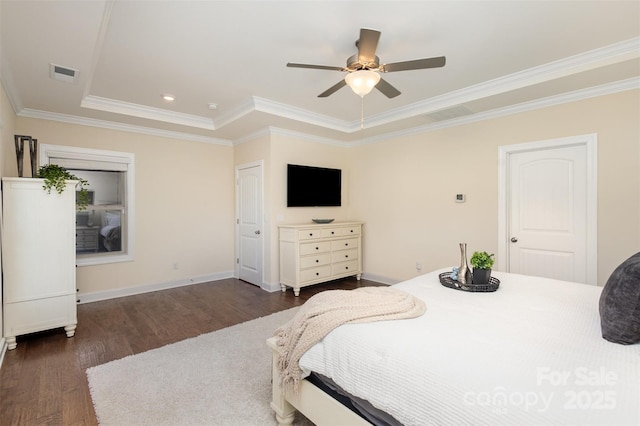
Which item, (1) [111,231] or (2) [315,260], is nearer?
(1) [111,231]

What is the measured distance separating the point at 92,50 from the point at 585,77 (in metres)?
4.23

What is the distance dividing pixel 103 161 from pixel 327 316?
4.17 meters

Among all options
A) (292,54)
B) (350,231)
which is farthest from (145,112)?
(350,231)

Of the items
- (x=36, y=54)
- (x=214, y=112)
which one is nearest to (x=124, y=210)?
(x=214, y=112)

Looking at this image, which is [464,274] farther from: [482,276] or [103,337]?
[103,337]

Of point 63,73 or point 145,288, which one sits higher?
point 63,73

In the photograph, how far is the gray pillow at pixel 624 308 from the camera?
1.21 meters

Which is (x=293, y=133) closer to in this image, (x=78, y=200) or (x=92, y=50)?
(x=92, y=50)

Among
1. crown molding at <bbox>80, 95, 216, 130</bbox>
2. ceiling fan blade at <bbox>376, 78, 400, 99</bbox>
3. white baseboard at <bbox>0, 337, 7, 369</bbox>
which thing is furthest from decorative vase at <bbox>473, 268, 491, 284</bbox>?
crown molding at <bbox>80, 95, 216, 130</bbox>

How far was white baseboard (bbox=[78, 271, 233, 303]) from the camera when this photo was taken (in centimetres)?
407

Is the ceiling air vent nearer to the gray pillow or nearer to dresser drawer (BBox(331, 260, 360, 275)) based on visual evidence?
dresser drawer (BBox(331, 260, 360, 275))

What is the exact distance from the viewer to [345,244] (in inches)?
195

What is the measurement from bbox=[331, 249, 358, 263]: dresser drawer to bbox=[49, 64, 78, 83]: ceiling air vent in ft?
12.1

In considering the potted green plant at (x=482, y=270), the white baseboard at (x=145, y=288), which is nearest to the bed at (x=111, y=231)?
the white baseboard at (x=145, y=288)
